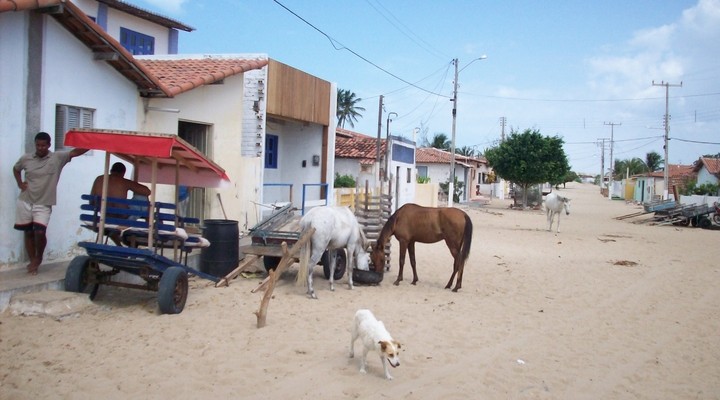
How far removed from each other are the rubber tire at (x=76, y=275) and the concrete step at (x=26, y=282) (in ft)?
0.98

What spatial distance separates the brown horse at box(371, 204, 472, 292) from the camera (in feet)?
32.8

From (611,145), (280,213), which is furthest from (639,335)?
(611,145)

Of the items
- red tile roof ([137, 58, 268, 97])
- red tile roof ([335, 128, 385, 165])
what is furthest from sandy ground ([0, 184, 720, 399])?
red tile roof ([335, 128, 385, 165])

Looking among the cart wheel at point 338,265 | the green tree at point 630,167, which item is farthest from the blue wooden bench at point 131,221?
the green tree at point 630,167

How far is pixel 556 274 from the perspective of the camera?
12070mm

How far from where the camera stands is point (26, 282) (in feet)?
23.2

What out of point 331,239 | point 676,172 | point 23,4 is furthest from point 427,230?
point 676,172

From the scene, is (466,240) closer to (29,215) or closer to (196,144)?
(196,144)

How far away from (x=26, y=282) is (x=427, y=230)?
6.33m

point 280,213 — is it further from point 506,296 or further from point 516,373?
point 516,373

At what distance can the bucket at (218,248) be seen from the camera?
9.20 meters

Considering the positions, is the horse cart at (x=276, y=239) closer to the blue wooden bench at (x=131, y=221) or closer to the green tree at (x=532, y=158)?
the blue wooden bench at (x=131, y=221)

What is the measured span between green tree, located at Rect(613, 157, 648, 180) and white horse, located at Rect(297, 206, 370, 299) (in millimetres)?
85536

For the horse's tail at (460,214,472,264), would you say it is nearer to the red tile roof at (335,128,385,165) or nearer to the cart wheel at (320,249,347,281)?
the cart wheel at (320,249,347,281)
